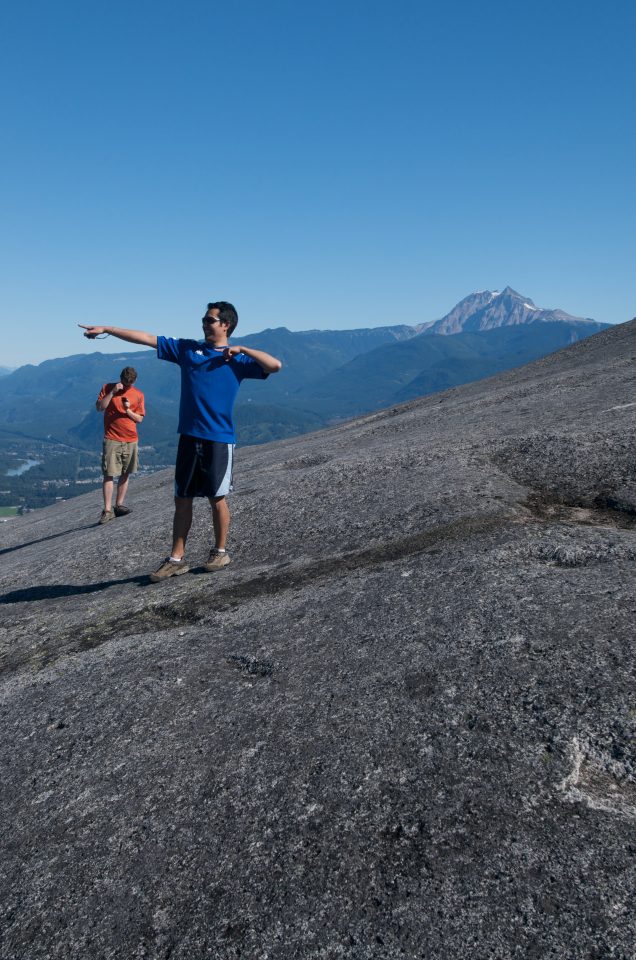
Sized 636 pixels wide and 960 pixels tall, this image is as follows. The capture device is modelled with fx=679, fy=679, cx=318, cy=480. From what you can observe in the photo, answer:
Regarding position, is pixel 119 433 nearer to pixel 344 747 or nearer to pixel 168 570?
pixel 168 570

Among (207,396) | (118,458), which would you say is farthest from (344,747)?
(118,458)

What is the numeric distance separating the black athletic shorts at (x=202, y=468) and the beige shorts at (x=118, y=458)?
6.78 metres

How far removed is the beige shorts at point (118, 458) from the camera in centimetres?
1576

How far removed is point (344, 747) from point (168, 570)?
521cm

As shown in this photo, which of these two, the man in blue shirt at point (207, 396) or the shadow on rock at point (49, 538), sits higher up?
the man in blue shirt at point (207, 396)

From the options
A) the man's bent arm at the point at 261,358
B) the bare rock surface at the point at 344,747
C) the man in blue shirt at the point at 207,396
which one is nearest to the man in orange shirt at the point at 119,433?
the bare rock surface at the point at 344,747

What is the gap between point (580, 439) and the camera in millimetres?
12031

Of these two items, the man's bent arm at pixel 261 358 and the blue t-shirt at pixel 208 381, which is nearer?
the man's bent arm at pixel 261 358

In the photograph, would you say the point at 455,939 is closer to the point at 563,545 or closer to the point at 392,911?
the point at 392,911

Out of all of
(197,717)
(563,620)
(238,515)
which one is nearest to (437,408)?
(238,515)

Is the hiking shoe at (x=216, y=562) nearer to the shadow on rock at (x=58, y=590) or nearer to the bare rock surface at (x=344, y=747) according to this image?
the bare rock surface at (x=344, y=747)

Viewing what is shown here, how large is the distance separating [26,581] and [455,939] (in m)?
9.36

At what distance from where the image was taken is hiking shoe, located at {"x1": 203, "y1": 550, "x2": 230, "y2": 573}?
9.74 meters

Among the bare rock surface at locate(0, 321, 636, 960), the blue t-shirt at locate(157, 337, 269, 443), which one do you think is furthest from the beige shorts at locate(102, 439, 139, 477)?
the blue t-shirt at locate(157, 337, 269, 443)
